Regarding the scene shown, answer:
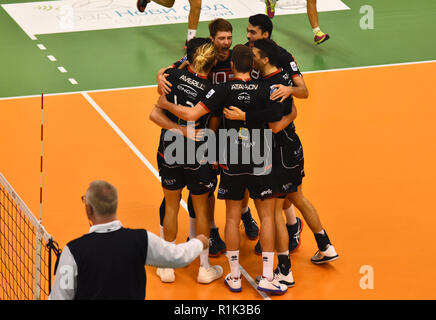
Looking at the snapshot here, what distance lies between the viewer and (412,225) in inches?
426

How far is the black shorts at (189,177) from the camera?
947 cm

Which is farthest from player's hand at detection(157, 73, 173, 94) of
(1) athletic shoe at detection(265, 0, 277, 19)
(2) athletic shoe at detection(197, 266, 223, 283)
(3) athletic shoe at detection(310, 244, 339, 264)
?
(1) athletic shoe at detection(265, 0, 277, 19)

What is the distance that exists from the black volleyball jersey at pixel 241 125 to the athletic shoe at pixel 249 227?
1.52 m

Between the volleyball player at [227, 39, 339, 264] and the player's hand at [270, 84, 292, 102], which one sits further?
the volleyball player at [227, 39, 339, 264]

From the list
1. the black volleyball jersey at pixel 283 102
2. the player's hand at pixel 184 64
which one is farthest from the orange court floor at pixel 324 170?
the player's hand at pixel 184 64

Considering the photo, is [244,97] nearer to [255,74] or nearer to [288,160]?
[255,74]

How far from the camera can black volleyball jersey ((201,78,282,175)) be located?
29.3ft

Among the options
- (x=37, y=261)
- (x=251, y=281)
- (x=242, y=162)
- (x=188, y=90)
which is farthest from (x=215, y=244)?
(x=37, y=261)

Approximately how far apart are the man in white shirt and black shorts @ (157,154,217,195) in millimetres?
3002

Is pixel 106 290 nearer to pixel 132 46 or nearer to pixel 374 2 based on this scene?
pixel 132 46

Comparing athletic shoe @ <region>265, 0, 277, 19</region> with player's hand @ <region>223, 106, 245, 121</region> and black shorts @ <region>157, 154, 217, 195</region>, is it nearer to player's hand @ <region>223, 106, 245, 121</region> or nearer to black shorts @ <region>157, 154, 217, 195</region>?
black shorts @ <region>157, 154, 217, 195</region>

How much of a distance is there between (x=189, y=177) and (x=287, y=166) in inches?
41.3
